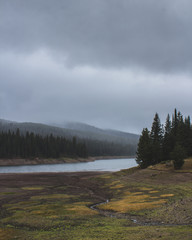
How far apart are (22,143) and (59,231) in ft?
588

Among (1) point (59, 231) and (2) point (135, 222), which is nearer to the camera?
(1) point (59, 231)

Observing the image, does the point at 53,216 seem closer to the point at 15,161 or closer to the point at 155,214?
the point at 155,214

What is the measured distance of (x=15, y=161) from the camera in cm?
18162

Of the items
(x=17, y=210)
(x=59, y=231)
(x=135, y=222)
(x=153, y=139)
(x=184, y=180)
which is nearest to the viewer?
(x=59, y=231)

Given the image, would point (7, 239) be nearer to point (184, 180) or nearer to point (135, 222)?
point (135, 222)

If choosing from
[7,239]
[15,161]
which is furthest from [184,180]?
[15,161]

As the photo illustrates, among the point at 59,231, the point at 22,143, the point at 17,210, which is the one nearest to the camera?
the point at 59,231

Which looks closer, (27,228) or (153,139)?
(27,228)

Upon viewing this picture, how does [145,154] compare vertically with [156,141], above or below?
below

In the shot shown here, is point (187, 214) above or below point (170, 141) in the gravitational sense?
below

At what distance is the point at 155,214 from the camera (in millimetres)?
33844

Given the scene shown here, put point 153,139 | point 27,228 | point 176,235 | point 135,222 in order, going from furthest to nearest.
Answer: point 153,139 → point 135,222 → point 27,228 → point 176,235

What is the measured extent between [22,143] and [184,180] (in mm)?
156300

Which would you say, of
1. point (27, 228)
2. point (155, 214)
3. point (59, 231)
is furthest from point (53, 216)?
point (155, 214)
